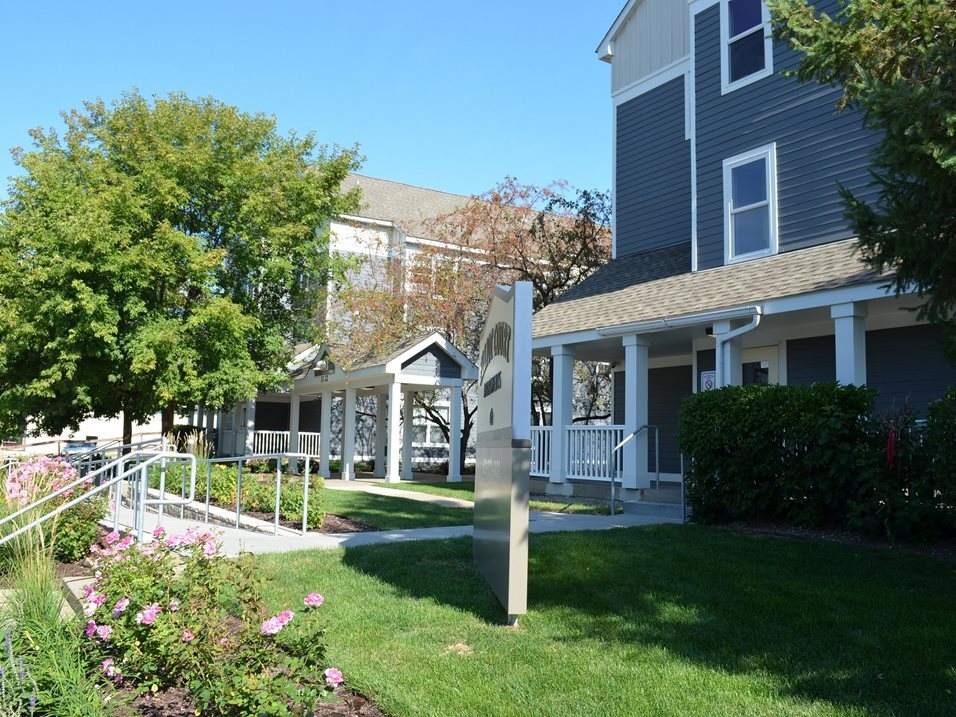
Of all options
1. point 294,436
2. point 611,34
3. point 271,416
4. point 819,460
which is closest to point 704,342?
point 819,460

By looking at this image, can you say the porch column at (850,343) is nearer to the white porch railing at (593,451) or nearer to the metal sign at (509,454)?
the white porch railing at (593,451)

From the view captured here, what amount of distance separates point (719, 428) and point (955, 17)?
200 inches

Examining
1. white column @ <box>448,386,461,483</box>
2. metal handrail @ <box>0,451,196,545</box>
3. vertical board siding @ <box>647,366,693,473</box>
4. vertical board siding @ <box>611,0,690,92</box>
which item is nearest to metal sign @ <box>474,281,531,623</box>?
metal handrail @ <box>0,451,196,545</box>

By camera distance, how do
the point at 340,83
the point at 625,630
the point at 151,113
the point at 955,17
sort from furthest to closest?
1. the point at 151,113
2. the point at 340,83
3. the point at 955,17
4. the point at 625,630

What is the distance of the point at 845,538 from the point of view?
828 cm

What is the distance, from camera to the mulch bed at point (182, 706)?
380 cm

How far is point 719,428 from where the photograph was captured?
32.3 feet

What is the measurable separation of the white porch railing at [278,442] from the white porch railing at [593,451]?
12.7 meters

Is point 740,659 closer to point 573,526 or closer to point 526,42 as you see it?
point 573,526

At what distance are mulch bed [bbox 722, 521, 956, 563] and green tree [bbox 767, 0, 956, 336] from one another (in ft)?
7.42

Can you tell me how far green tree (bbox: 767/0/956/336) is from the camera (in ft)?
18.4

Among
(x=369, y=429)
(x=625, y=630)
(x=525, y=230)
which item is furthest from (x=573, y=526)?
(x=369, y=429)

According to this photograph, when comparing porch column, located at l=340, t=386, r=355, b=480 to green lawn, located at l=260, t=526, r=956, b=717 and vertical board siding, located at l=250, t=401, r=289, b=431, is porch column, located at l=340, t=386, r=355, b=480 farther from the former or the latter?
green lawn, located at l=260, t=526, r=956, b=717

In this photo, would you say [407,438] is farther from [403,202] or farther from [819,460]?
[819,460]
